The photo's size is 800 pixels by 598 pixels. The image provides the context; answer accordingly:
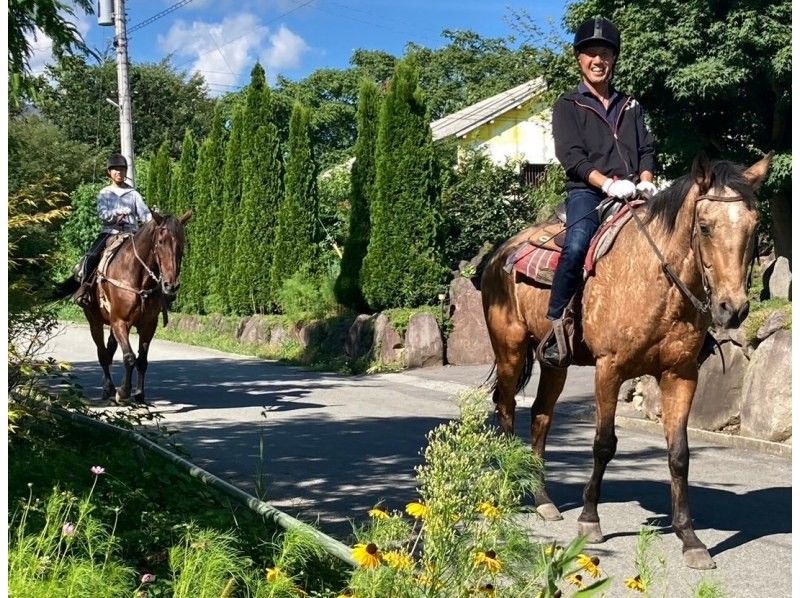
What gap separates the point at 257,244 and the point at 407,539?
1003 inches

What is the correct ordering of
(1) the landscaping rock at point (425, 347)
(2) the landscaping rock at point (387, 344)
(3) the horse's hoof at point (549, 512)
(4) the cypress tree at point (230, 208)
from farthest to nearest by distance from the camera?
(4) the cypress tree at point (230, 208) < (2) the landscaping rock at point (387, 344) < (1) the landscaping rock at point (425, 347) < (3) the horse's hoof at point (549, 512)

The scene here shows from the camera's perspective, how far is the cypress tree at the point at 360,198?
23375 millimetres

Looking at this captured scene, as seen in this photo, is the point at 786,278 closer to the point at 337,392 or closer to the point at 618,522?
the point at 337,392

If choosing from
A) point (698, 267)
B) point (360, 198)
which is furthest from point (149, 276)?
point (360, 198)

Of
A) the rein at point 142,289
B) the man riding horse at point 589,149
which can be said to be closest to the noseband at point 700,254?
the man riding horse at point 589,149

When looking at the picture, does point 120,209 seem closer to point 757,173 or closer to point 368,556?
point 757,173

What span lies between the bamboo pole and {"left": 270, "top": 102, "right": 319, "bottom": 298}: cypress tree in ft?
61.0

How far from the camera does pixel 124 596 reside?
4516mm

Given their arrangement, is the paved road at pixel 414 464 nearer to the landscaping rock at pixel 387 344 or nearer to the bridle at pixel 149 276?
the bridle at pixel 149 276

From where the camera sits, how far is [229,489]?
22.7ft

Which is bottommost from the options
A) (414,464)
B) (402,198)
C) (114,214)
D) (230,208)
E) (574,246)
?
(414,464)

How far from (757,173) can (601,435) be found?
1922 millimetres

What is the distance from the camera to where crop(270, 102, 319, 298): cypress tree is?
2716 cm

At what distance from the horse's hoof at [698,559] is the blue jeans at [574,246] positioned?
181 centimetres
